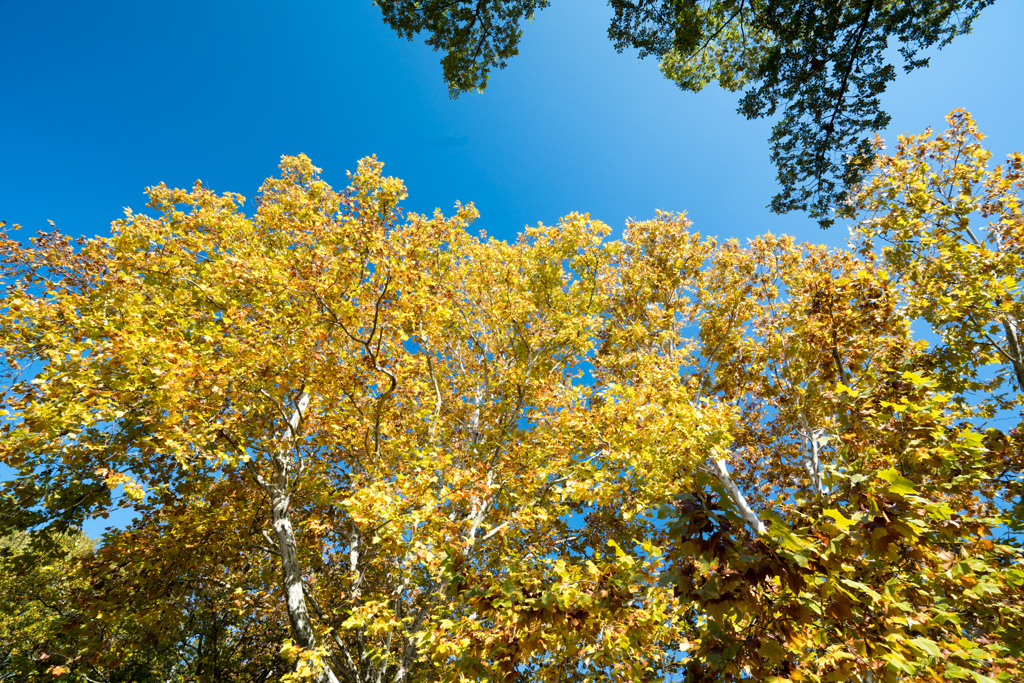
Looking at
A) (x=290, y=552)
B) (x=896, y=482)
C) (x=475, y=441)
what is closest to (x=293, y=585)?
(x=290, y=552)

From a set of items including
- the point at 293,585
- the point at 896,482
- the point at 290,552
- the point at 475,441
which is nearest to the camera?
the point at 896,482

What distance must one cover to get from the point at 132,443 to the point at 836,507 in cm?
1088

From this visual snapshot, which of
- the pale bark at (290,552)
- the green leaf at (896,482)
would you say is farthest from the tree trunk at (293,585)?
the green leaf at (896,482)

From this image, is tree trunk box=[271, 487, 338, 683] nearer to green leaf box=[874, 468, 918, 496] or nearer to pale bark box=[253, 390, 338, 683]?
pale bark box=[253, 390, 338, 683]

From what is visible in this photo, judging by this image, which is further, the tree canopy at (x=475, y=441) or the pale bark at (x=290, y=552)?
the pale bark at (x=290, y=552)

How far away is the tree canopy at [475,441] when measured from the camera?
3076mm

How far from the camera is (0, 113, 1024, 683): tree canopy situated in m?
3.08

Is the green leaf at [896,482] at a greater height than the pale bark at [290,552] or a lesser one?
lesser

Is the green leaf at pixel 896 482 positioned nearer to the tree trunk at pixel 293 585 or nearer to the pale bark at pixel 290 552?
the pale bark at pixel 290 552

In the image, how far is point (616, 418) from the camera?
8.91 metres

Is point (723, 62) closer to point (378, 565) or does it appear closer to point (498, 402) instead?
point (498, 402)

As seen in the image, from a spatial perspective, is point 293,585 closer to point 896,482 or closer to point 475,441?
point 475,441

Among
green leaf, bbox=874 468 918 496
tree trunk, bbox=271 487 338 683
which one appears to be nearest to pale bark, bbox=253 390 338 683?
tree trunk, bbox=271 487 338 683

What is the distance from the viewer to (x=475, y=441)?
10656mm
